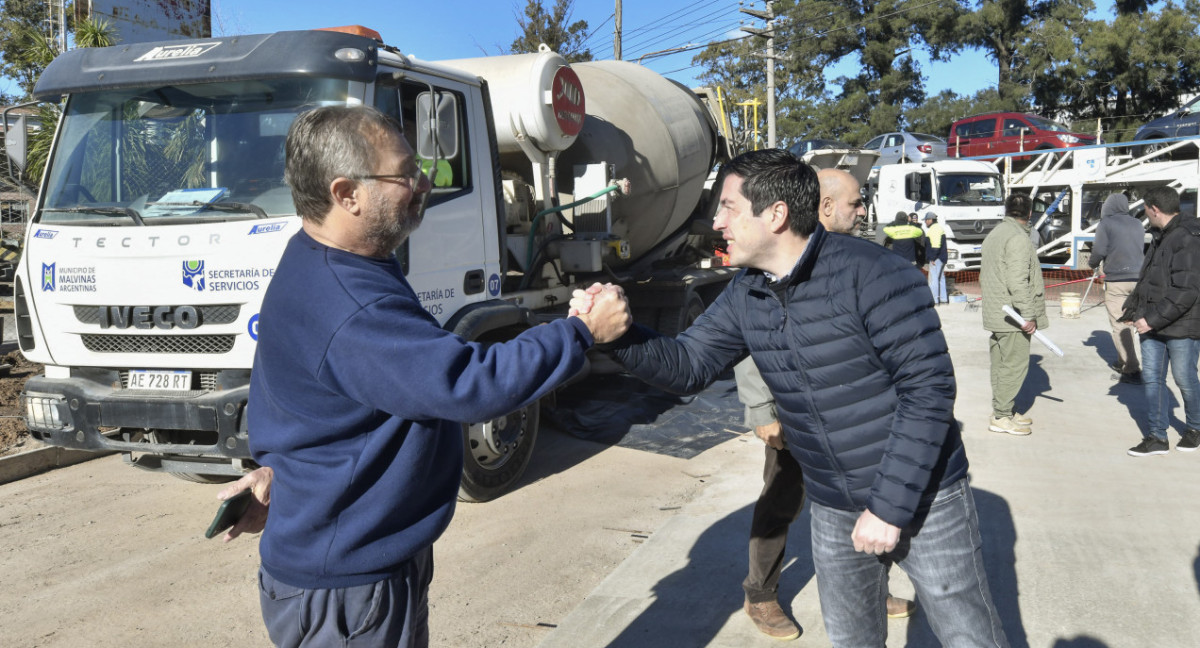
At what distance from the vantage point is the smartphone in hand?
2049mm

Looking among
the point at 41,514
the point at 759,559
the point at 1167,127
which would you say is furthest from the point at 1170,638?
the point at 1167,127

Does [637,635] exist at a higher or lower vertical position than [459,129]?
lower

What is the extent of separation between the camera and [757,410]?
11.9 ft

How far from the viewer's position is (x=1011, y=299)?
6.60 m

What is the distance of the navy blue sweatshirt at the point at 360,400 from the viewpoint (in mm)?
1820

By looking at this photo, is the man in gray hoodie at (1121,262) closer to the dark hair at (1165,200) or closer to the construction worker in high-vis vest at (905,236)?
the dark hair at (1165,200)

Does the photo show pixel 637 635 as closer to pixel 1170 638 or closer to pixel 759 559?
pixel 759 559

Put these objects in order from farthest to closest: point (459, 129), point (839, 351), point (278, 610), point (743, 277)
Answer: point (459, 129)
point (743, 277)
point (839, 351)
point (278, 610)

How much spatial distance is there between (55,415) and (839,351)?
4.34 m

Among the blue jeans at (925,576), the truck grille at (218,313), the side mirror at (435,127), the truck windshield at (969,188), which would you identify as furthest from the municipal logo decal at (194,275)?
the truck windshield at (969,188)

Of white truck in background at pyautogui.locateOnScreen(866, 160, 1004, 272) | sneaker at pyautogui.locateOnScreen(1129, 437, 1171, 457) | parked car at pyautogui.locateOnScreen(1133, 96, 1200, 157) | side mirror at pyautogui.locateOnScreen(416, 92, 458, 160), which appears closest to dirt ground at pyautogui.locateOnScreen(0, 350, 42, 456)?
side mirror at pyautogui.locateOnScreen(416, 92, 458, 160)

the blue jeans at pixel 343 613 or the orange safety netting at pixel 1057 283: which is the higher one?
the blue jeans at pixel 343 613

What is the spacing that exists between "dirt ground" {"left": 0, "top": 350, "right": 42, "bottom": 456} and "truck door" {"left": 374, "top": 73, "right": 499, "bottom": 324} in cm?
253

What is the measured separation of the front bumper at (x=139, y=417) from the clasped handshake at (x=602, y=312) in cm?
276
